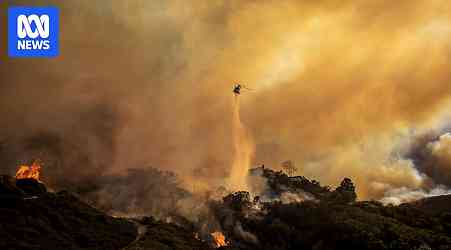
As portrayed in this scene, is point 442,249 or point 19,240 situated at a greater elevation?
point 19,240

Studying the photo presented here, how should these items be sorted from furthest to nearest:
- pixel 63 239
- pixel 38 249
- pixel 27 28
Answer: pixel 63 239, pixel 38 249, pixel 27 28

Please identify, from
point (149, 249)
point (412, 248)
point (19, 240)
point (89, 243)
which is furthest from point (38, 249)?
point (412, 248)

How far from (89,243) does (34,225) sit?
22.9 metres

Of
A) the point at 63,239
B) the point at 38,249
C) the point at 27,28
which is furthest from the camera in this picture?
the point at 63,239

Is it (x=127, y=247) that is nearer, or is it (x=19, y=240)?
(x=19, y=240)

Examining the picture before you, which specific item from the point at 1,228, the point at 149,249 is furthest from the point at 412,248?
the point at 1,228

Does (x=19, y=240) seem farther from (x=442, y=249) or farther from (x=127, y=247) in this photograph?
(x=442, y=249)

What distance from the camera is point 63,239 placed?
19188 centimetres

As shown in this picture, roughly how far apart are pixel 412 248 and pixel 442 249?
10.8 meters

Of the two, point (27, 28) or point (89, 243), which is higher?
point (27, 28)

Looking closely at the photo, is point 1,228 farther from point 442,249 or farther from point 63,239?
point 442,249

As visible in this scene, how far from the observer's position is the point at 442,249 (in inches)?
7648

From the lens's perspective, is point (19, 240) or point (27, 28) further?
point (19, 240)

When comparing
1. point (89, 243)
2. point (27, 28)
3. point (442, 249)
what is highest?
point (27, 28)
